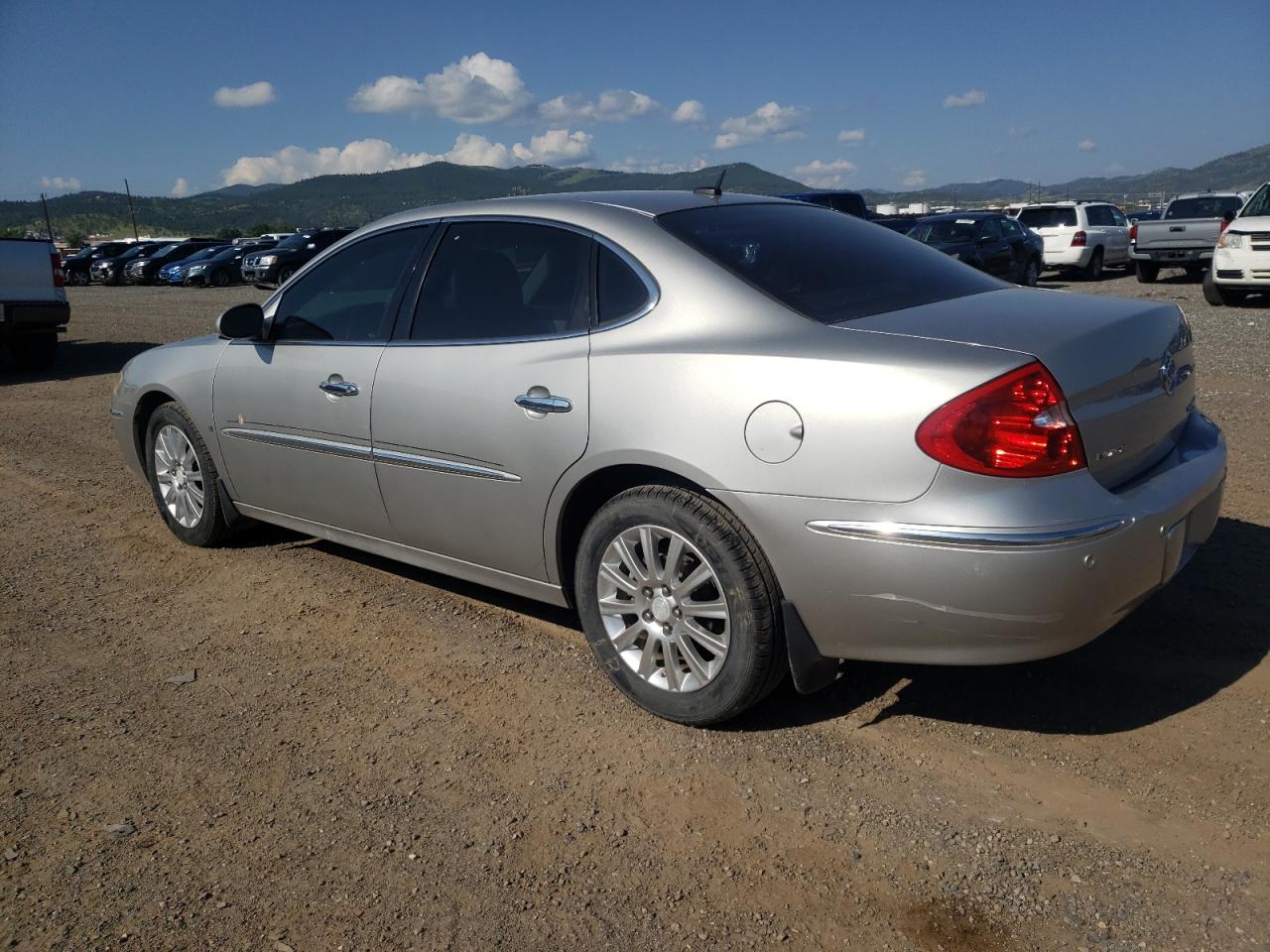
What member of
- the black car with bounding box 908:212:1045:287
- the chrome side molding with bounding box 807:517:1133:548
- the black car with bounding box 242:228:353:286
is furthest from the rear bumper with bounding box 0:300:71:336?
the black car with bounding box 242:228:353:286

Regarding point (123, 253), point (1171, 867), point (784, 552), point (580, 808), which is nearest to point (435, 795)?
point (580, 808)

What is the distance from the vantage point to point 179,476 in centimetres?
536

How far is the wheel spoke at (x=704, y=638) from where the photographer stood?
10.4 feet

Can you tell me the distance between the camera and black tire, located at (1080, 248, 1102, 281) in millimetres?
22734

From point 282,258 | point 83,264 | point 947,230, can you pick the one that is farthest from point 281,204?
point 947,230

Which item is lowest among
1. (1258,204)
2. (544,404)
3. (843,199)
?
(544,404)

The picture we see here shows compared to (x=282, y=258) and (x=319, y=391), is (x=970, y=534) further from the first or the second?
(x=282, y=258)

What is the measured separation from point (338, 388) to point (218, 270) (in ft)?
112

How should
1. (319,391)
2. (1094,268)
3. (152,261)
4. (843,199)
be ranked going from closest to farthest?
(319,391)
(843,199)
(1094,268)
(152,261)

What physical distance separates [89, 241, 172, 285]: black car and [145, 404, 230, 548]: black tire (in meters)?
39.1

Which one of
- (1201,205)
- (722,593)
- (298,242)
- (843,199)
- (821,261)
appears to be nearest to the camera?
(722,593)

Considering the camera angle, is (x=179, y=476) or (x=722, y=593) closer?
(x=722, y=593)

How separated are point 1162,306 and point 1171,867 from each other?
1.79 meters

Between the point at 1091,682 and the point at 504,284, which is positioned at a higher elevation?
the point at 504,284
